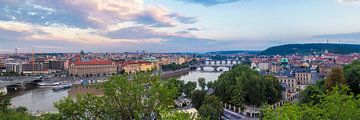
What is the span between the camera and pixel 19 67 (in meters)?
65.5

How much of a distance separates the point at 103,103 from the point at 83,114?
1.67ft

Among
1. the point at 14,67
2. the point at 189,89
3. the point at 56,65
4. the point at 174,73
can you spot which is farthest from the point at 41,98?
the point at 56,65

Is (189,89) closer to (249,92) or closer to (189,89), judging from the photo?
(189,89)

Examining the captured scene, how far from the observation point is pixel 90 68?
61094mm

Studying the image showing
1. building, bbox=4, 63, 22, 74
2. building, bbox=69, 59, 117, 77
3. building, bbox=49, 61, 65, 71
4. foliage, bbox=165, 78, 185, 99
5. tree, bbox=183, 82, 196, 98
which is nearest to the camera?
foliage, bbox=165, 78, 185, 99

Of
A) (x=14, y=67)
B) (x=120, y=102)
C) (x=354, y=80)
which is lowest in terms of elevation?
(x=14, y=67)

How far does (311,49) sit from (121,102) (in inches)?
4872

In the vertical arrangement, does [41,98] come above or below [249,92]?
below

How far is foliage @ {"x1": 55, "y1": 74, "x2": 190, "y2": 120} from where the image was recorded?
27.8 ft

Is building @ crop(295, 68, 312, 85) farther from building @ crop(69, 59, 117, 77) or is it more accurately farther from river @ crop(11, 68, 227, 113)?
building @ crop(69, 59, 117, 77)

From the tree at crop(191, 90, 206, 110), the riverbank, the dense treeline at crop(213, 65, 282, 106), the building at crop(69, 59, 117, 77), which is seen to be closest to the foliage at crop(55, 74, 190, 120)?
the tree at crop(191, 90, 206, 110)

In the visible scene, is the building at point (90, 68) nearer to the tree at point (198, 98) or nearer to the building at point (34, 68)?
A: the building at point (34, 68)

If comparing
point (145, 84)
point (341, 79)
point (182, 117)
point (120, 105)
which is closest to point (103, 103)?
point (120, 105)

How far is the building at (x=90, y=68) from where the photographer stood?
6000 cm
